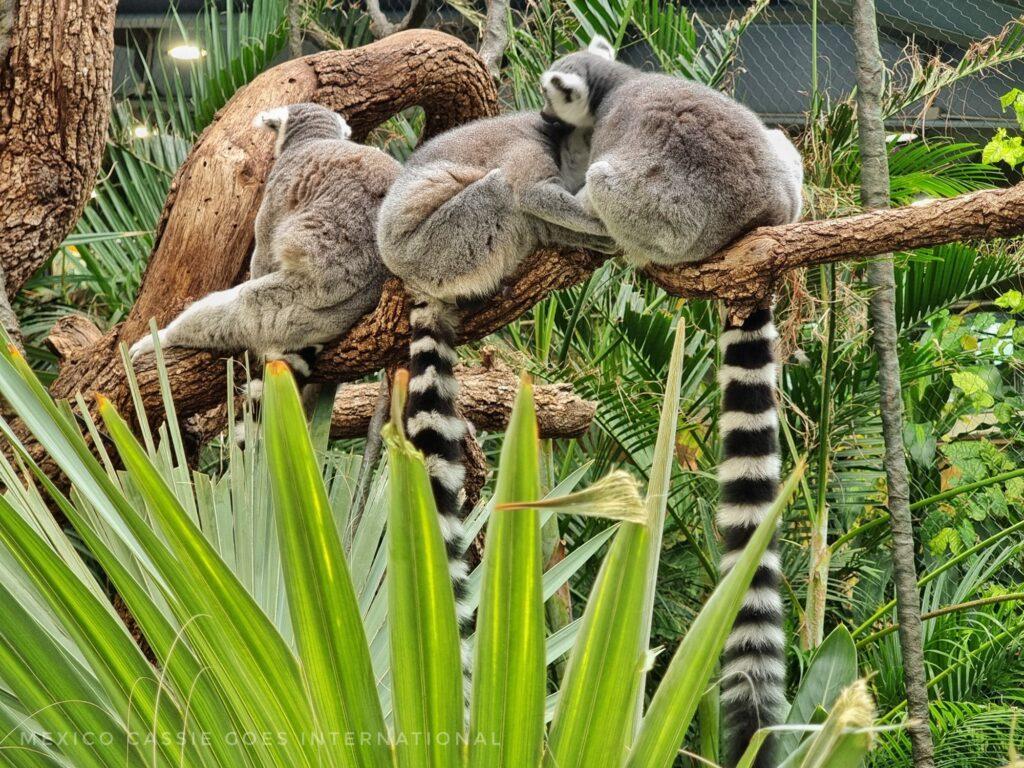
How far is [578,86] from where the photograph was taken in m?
3.54

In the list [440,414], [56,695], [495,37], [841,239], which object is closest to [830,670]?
[841,239]

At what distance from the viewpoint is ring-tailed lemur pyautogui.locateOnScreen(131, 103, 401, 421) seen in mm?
3592

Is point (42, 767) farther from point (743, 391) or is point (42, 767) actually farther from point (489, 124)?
point (489, 124)

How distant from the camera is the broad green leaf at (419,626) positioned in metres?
0.89

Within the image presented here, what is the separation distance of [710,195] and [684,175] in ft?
0.43

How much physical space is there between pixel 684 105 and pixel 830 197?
1220 mm

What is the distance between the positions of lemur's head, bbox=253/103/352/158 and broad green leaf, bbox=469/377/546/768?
3.36m

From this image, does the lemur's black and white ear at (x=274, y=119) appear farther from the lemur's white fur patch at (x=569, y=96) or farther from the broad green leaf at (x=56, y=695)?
the broad green leaf at (x=56, y=695)

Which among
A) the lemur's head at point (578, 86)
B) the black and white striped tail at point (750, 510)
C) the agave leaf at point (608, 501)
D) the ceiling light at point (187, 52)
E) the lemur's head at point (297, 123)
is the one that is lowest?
the black and white striped tail at point (750, 510)

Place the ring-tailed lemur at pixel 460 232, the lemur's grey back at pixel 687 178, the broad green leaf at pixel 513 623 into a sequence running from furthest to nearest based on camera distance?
the ring-tailed lemur at pixel 460 232, the lemur's grey back at pixel 687 178, the broad green leaf at pixel 513 623

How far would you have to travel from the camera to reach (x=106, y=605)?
3.83ft

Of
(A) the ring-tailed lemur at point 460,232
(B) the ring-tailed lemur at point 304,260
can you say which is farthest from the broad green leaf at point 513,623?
(B) the ring-tailed lemur at point 304,260

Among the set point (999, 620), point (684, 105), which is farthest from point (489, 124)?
point (999, 620)

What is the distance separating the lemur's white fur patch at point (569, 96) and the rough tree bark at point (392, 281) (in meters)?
0.63
